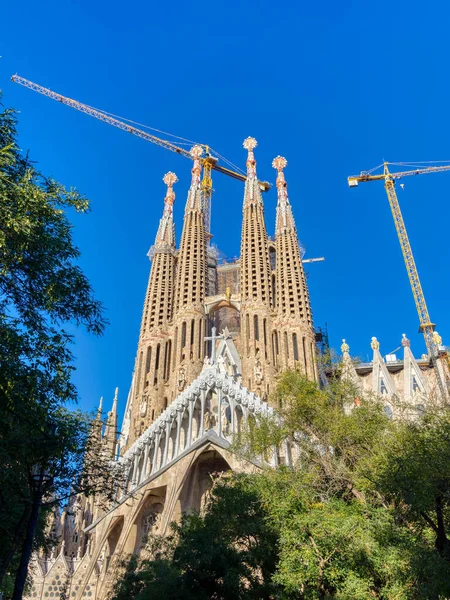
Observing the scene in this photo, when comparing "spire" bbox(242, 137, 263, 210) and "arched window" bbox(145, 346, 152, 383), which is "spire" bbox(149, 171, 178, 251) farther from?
"arched window" bbox(145, 346, 152, 383)

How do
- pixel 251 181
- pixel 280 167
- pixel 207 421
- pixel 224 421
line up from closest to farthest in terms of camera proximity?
pixel 207 421
pixel 224 421
pixel 251 181
pixel 280 167

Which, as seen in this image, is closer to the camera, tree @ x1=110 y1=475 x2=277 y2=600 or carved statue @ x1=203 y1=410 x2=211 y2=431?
tree @ x1=110 y1=475 x2=277 y2=600

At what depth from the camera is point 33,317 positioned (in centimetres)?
904

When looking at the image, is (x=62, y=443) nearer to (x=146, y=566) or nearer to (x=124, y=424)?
(x=146, y=566)

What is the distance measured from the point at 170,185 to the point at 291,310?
1601cm

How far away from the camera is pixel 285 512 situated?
1091cm

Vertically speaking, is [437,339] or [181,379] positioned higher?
[437,339]

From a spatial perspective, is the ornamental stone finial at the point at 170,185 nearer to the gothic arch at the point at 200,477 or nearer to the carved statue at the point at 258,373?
the carved statue at the point at 258,373

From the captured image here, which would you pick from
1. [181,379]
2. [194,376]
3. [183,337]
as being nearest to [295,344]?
[194,376]

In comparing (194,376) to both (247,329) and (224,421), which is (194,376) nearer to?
(247,329)

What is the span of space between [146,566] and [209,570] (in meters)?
3.19

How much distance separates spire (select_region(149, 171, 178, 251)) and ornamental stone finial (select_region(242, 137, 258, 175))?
589 cm

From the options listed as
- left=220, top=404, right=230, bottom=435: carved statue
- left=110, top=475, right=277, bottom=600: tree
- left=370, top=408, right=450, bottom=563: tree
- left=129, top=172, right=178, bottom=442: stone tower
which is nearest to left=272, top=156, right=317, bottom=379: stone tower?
left=220, top=404, right=230, bottom=435: carved statue

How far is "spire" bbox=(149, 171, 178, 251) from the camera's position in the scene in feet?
123
